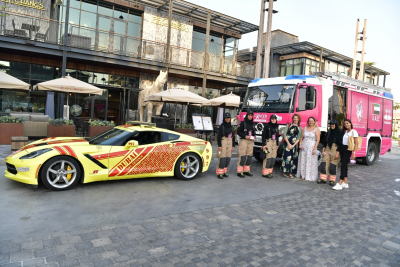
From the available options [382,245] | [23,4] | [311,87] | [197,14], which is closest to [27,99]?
[23,4]

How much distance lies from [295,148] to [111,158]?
5.03 meters

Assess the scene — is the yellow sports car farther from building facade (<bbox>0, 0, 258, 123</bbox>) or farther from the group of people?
building facade (<bbox>0, 0, 258, 123</bbox>)

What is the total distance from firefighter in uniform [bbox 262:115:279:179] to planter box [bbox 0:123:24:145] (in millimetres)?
8730

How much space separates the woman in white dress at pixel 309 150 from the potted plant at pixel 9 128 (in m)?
9.75

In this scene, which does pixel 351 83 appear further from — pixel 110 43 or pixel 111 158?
pixel 110 43

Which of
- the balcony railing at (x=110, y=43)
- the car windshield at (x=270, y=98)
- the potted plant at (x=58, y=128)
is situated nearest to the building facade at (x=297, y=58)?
the balcony railing at (x=110, y=43)

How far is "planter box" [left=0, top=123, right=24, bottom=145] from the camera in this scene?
1036cm

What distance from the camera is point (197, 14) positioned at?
760 inches

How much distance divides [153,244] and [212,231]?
0.92 m

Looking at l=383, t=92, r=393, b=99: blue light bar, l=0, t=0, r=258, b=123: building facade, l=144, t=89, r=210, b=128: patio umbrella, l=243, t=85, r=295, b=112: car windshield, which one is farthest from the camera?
l=0, t=0, r=258, b=123: building facade

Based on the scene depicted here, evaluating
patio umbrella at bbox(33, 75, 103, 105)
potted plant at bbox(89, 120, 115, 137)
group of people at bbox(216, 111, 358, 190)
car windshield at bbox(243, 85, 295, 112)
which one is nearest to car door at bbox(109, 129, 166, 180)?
group of people at bbox(216, 111, 358, 190)

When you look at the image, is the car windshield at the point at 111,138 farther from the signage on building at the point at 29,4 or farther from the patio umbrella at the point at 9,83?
the signage on building at the point at 29,4

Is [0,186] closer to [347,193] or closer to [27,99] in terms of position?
[347,193]

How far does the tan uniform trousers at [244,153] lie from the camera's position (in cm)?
774
